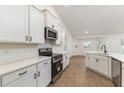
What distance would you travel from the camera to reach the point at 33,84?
2.04 metres

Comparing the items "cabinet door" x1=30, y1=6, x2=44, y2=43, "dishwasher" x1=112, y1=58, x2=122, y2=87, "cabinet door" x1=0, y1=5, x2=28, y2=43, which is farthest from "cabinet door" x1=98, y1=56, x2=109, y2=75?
"cabinet door" x1=0, y1=5, x2=28, y2=43

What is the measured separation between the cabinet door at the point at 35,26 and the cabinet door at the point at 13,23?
24 cm

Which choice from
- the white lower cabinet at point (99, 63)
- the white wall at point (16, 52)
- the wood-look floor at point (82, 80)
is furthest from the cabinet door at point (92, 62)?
the white wall at point (16, 52)

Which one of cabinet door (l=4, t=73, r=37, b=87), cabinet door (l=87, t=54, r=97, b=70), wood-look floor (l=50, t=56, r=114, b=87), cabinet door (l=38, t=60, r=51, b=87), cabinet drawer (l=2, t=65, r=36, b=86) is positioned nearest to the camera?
cabinet drawer (l=2, t=65, r=36, b=86)

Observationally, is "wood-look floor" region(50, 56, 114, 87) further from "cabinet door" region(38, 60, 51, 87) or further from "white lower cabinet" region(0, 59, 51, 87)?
"white lower cabinet" region(0, 59, 51, 87)

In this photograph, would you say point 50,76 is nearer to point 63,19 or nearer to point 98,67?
point 98,67

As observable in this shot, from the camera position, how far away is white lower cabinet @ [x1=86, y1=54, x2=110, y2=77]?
11.8 feet

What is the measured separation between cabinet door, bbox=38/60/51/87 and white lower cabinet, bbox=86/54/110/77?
2.10 meters

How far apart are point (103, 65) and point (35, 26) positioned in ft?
9.23

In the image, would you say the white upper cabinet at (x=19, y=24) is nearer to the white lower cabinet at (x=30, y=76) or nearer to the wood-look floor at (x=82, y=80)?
the white lower cabinet at (x=30, y=76)

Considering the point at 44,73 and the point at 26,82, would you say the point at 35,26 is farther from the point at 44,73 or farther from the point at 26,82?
the point at 26,82

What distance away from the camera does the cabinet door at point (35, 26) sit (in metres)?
2.41

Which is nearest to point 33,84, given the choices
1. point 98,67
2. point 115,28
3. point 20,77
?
point 20,77
